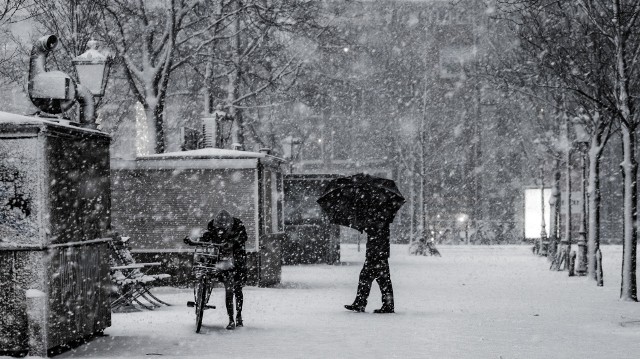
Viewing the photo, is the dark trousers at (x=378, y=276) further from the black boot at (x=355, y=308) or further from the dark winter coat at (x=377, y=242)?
the black boot at (x=355, y=308)

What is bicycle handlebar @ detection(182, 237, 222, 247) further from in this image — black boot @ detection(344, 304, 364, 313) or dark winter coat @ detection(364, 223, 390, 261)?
black boot @ detection(344, 304, 364, 313)

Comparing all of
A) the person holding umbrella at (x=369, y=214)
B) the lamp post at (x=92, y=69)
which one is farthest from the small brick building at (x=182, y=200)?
the lamp post at (x=92, y=69)

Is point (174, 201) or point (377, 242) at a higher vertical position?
point (174, 201)

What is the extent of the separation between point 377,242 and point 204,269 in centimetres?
343

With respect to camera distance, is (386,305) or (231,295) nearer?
(231,295)

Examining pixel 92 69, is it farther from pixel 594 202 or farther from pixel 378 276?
pixel 594 202

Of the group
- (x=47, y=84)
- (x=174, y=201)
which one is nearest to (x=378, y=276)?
(x=47, y=84)

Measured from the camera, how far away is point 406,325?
13258 millimetres

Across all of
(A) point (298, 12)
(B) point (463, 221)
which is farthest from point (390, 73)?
(A) point (298, 12)

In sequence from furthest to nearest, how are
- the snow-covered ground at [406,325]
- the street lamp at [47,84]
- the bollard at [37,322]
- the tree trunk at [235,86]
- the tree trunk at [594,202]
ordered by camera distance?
the tree trunk at [235,86]
the tree trunk at [594,202]
the street lamp at [47,84]
the snow-covered ground at [406,325]
the bollard at [37,322]

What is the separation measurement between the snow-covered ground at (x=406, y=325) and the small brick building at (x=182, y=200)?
99cm

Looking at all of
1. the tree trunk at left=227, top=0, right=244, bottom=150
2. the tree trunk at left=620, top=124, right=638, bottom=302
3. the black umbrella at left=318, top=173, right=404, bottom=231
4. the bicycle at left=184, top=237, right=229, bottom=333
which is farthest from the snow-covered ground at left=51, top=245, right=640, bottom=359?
the tree trunk at left=227, top=0, right=244, bottom=150

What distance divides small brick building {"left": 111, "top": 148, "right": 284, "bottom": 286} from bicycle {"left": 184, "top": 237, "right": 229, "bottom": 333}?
24.6 feet

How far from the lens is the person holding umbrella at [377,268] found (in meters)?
14.9
